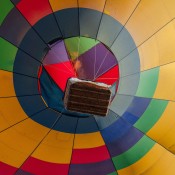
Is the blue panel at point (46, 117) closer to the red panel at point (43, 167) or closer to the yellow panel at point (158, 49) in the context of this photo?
the red panel at point (43, 167)

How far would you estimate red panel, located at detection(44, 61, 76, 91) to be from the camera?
5.48m

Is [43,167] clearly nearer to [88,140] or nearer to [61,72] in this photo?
[88,140]

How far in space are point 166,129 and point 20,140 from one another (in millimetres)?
1842

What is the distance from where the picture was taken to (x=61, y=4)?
5184 millimetres

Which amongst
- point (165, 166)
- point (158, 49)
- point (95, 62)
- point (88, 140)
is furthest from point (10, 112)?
point (165, 166)

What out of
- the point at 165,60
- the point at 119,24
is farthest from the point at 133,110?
the point at 119,24

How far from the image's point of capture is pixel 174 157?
6.09 metres

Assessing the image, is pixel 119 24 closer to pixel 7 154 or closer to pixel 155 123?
pixel 155 123

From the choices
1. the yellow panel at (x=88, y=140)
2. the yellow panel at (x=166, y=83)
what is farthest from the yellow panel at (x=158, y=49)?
the yellow panel at (x=88, y=140)

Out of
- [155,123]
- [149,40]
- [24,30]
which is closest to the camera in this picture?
[24,30]

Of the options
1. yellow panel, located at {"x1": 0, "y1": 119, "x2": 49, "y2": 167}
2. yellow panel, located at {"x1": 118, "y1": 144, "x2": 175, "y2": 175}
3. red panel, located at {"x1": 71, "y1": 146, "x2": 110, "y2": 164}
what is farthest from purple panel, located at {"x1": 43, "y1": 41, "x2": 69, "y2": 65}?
yellow panel, located at {"x1": 118, "y1": 144, "x2": 175, "y2": 175}

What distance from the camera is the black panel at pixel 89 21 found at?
5273 millimetres

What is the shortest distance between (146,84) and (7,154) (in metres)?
1.87

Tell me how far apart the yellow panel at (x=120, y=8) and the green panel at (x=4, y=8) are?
1.06m
